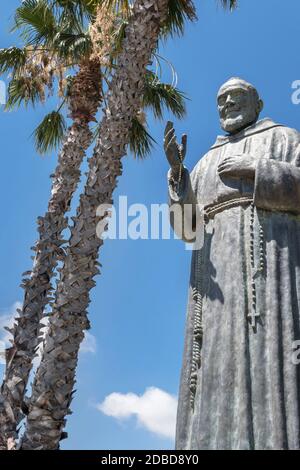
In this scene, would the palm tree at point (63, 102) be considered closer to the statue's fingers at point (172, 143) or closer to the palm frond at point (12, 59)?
the palm frond at point (12, 59)

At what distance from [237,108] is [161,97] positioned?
719cm

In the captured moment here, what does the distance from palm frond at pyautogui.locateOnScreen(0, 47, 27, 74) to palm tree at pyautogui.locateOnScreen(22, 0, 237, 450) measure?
4.42 meters

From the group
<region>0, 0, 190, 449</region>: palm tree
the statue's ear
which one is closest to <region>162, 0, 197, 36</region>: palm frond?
<region>0, 0, 190, 449</region>: palm tree

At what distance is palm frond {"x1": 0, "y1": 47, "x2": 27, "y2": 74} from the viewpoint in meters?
12.4

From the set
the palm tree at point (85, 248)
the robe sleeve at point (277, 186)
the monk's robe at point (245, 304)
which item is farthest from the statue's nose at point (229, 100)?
the palm tree at point (85, 248)

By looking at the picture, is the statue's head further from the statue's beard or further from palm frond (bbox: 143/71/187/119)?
palm frond (bbox: 143/71/187/119)

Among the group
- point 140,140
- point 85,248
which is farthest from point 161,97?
point 85,248

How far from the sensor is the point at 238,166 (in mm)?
4926

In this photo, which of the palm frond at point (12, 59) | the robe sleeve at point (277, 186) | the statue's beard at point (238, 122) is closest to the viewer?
the robe sleeve at point (277, 186)

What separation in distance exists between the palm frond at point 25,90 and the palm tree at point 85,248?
4287 millimetres

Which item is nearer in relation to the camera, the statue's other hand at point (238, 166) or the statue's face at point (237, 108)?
the statue's other hand at point (238, 166)

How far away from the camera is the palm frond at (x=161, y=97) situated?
1245cm

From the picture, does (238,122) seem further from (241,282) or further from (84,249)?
(84,249)

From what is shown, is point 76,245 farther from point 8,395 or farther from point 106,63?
point 106,63
